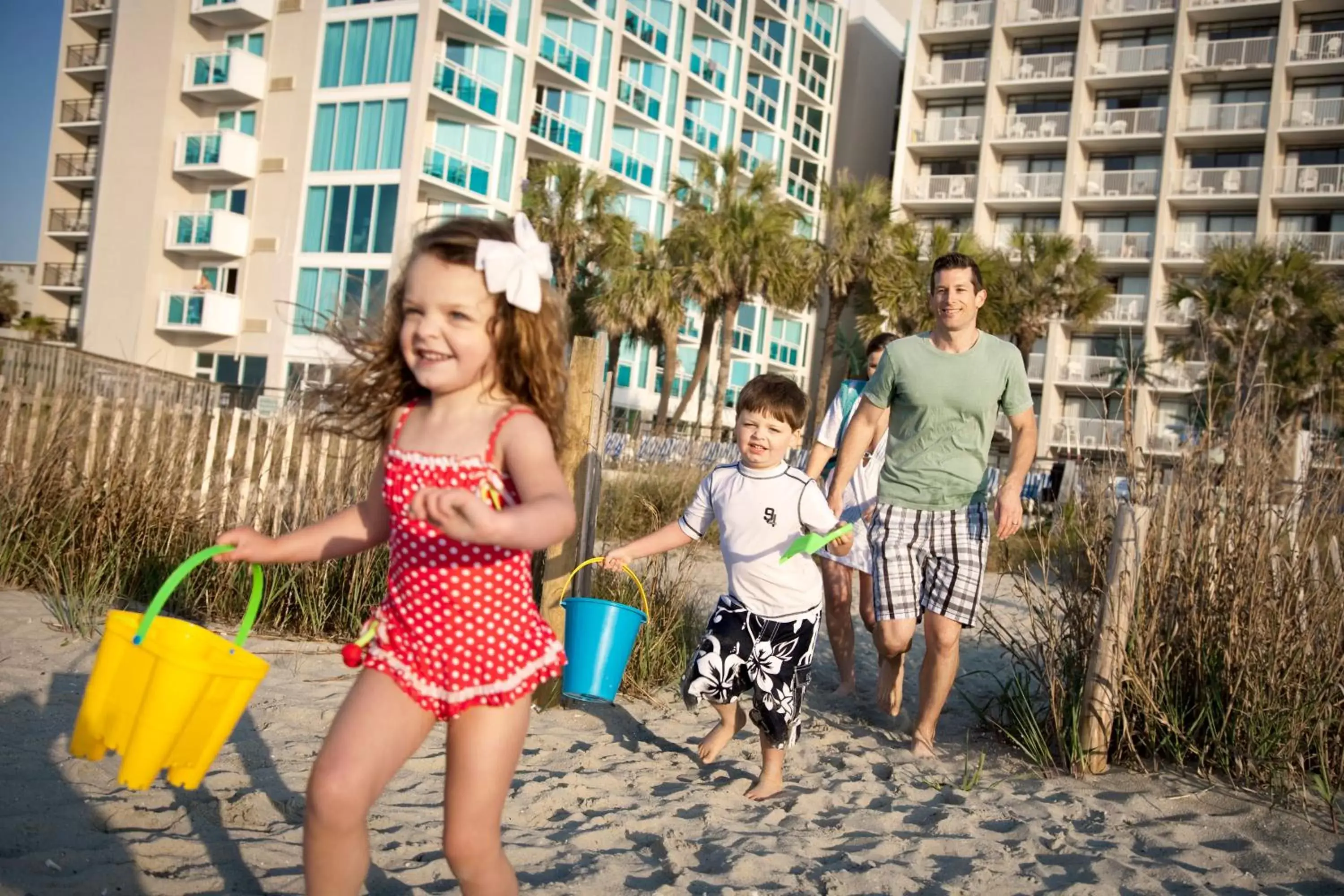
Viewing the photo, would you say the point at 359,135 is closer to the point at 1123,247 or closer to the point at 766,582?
the point at 1123,247

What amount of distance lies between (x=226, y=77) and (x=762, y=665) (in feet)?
99.4

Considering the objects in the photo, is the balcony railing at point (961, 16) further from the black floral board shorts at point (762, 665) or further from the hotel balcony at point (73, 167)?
the black floral board shorts at point (762, 665)

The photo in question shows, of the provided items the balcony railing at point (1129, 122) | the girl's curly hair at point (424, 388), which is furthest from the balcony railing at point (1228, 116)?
the girl's curly hair at point (424, 388)

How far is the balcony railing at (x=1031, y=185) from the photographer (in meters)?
39.1

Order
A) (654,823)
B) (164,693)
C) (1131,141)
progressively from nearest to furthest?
(164,693) → (654,823) → (1131,141)

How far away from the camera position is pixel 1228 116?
36.8 metres

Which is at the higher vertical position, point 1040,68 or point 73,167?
point 1040,68

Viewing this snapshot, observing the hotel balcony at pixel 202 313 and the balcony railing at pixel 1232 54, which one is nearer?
the hotel balcony at pixel 202 313

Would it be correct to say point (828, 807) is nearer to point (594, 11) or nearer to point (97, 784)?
point (97, 784)

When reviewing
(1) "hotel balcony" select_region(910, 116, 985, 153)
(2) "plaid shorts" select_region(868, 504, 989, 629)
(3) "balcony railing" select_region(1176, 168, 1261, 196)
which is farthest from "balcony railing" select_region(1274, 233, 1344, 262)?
(2) "plaid shorts" select_region(868, 504, 989, 629)

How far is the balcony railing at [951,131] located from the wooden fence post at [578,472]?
3898 cm

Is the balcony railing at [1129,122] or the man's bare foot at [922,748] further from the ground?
the balcony railing at [1129,122]

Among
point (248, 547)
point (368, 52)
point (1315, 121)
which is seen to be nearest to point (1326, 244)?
point (1315, 121)

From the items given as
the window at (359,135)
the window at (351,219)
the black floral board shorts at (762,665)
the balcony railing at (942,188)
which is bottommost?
the black floral board shorts at (762,665)
